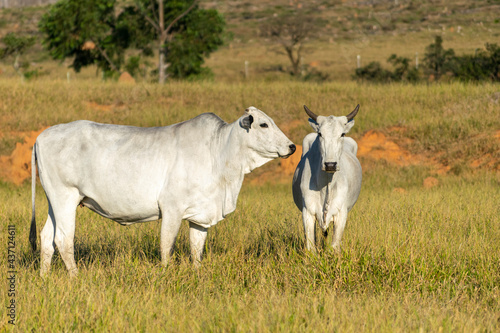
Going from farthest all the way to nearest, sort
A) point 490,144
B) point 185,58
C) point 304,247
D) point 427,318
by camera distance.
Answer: point 185,58 < point 490,144 < point 304,247 < point 427,318

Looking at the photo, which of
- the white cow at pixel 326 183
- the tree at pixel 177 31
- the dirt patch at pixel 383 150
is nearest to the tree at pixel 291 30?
the tree at pixel 177 31

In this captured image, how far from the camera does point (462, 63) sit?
74.7 feet

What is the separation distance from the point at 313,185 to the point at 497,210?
11.3 ft

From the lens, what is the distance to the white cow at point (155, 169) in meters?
5.27

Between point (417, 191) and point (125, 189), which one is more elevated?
point (125, 189)

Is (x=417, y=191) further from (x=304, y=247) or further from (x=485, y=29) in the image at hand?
(x=485, y=29)

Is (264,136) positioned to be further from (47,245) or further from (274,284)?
(47,245)

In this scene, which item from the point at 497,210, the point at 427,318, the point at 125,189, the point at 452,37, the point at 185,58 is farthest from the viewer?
the point at 452,37

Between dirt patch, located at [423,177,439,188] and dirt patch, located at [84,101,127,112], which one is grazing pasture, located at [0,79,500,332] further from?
dirt patch, located at [84,101,127,112]

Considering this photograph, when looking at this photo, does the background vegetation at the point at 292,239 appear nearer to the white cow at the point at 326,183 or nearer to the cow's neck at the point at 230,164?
the white cow at the point at 326,183

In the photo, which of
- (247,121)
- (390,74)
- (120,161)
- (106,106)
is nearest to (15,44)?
(106,106)

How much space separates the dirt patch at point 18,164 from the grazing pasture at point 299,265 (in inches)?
22.5

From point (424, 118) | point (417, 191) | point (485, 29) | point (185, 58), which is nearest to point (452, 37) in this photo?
point (485, 29)

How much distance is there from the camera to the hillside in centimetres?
3538
